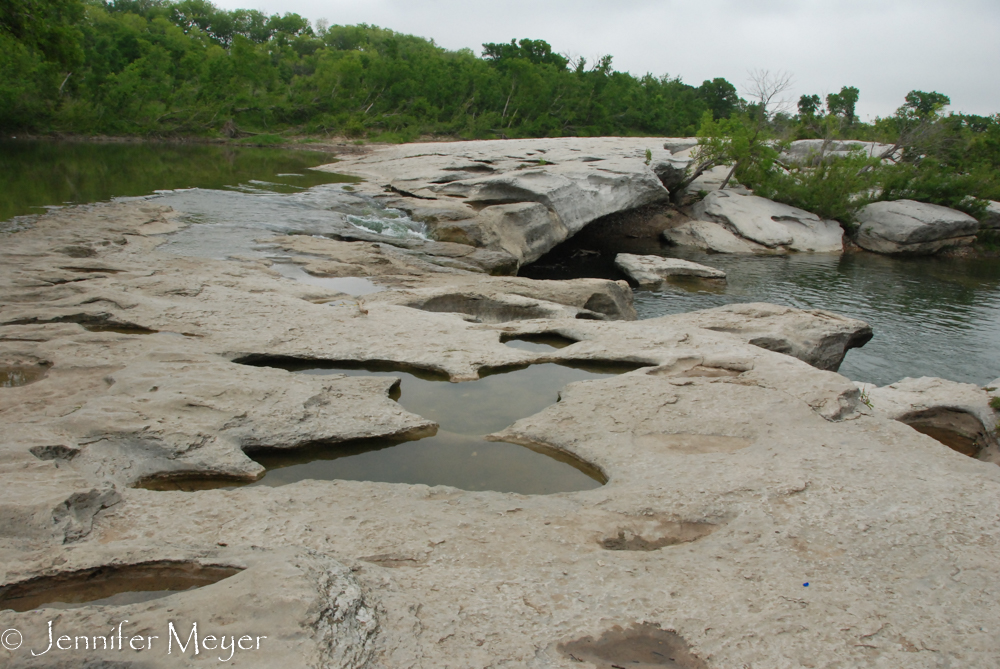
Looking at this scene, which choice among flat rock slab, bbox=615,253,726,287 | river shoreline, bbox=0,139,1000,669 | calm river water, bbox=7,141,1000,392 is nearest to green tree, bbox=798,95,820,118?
calm river water, bbox=7,141,1000,392

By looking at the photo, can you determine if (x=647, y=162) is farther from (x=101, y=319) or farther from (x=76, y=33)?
(x=101, y=319)

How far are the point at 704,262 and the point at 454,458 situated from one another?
1559 centimetres

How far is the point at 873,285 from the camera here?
16375mm

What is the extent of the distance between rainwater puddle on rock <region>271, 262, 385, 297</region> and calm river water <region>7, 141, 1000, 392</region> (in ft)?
4.45

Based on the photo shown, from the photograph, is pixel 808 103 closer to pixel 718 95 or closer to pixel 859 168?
pixel 718 95

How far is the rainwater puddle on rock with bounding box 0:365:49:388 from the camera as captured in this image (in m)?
4.59

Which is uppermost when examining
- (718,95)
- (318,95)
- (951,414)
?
(718,95)

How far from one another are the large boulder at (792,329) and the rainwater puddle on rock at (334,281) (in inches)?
157

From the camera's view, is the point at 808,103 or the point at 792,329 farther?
the point at 808,103

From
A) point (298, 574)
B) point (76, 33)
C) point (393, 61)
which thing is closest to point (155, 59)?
point (393, 61)

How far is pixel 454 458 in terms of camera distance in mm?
4363

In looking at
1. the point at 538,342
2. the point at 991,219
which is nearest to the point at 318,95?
the point at 991,219

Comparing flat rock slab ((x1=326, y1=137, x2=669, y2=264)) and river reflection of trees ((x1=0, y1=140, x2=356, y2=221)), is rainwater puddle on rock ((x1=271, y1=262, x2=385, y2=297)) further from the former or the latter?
river reflection of trees ((x1=0, y1=140, x2=356, y2=221))

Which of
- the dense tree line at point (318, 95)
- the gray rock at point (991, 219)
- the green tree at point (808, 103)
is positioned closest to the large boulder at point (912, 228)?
the gray rock at point (991, 219)
